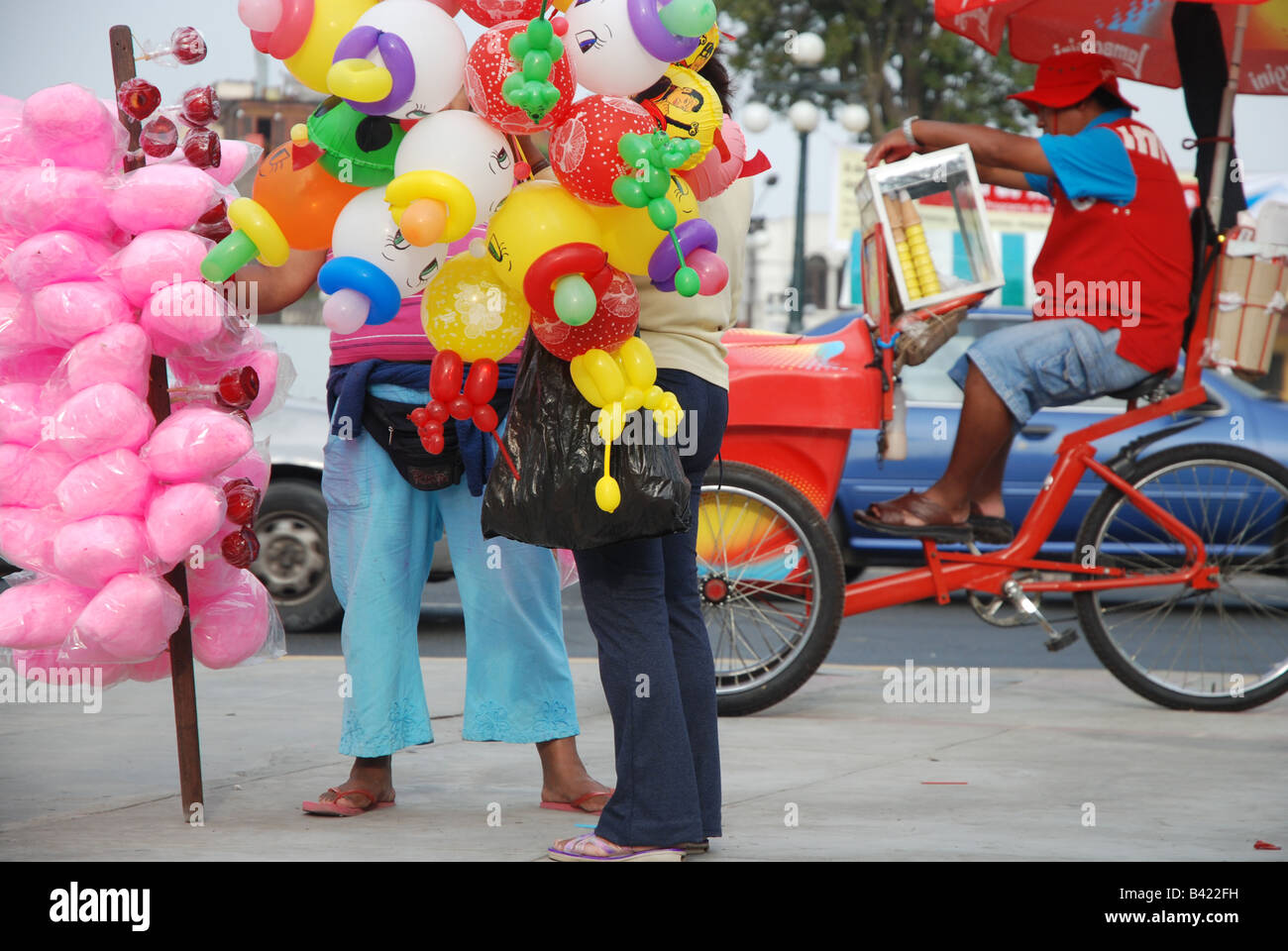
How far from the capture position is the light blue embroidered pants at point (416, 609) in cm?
402

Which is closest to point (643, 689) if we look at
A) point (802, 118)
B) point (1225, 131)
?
point (1225, 131)

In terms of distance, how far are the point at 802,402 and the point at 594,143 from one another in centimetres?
256

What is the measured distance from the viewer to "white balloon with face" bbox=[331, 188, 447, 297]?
3.15 m

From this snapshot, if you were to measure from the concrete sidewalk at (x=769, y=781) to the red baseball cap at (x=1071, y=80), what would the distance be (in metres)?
2.12

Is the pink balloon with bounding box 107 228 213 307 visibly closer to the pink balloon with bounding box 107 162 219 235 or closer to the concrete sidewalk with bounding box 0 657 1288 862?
the pink balloon with bounding box 107 162 219 235

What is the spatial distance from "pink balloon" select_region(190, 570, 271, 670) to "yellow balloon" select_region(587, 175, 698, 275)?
1382 mm

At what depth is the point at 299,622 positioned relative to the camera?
791 centimetres

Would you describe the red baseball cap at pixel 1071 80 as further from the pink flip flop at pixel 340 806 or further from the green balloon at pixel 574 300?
the pink flip flop at pixel 340 806

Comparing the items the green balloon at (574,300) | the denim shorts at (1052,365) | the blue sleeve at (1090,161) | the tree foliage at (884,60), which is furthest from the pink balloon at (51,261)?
the tree foliage at (884,60)

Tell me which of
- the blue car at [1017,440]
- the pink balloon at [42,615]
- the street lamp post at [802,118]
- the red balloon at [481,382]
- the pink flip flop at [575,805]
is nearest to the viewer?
the red balloon at [481,382]

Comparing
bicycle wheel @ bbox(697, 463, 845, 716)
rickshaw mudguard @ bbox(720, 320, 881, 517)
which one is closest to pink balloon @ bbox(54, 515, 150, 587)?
bicycle wheel @ bbox(697, 463, 845, 716)

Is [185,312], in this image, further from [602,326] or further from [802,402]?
[802,402]

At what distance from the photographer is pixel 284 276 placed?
3.64m

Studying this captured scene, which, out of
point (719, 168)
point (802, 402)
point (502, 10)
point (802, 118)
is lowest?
point (802, 402)
